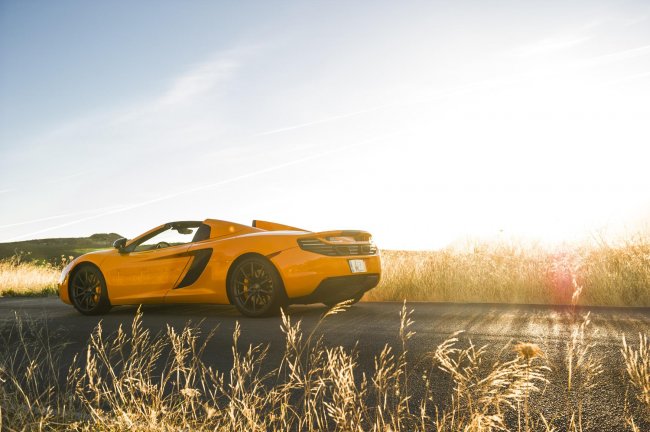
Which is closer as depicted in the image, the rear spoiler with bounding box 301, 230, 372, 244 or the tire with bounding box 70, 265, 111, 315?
the rear spoiler with bounding box 301, 230, 372, 244

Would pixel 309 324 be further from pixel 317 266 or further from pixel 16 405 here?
pixel 16 405

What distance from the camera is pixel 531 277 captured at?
955 cm

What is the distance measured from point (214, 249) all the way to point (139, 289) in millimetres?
1559

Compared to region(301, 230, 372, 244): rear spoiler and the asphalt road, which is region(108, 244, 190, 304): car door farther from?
region(301, 230, 372, 244): rear spoiler

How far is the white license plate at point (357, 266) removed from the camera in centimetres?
782

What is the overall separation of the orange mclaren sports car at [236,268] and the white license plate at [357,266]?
0.01 m

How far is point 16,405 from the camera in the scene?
3590mm

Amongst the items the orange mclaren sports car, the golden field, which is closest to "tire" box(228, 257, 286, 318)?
the orange mclaren sports car

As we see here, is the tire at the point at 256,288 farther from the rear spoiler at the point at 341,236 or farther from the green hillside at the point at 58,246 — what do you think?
the green hillside at the point at 58,246

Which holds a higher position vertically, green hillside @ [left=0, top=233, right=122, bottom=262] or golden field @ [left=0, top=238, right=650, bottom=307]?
green hillside @ [left=0, top=233, right=122, bottom=262]

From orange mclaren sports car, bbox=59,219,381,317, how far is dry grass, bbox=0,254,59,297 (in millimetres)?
8152

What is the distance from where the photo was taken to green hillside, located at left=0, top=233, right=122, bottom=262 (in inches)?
1822

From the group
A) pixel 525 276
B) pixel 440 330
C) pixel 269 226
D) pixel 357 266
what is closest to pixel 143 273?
pixel 269 226

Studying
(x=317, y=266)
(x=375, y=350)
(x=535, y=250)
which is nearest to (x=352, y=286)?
(x=317, y=266)
